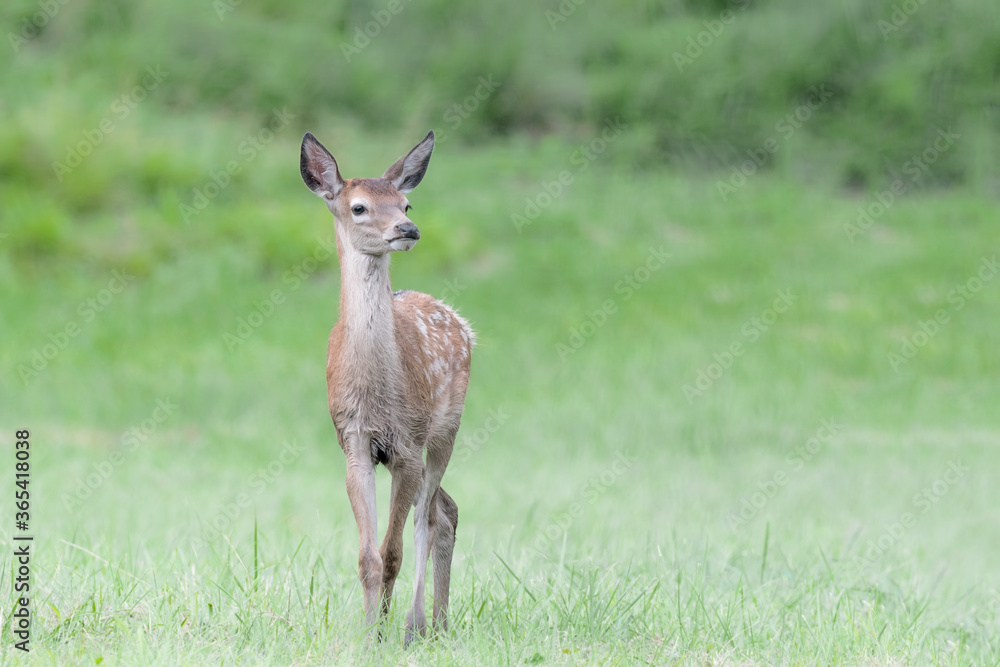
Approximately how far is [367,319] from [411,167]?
26.8 inches

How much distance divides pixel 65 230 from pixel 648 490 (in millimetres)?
10283

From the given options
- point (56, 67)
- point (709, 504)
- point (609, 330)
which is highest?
point (56, 67)

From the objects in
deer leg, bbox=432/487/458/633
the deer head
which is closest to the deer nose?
the deer head

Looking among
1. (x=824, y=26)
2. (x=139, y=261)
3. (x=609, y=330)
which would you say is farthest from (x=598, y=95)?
(x=139, y=261)

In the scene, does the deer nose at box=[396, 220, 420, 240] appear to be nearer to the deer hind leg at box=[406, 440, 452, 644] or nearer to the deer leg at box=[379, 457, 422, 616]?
the deer leg at box=[379, 457, 422, 616]

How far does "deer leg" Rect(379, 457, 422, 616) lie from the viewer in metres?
5.09

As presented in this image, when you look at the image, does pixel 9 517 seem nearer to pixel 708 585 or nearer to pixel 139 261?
pixel 708 585

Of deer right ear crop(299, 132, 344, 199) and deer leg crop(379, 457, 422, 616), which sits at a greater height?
deer right ear crop(299, 132, 344, 199)

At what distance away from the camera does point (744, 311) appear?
55.9 ft

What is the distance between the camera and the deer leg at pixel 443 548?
552 cm

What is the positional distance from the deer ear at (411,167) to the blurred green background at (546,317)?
1.65 m

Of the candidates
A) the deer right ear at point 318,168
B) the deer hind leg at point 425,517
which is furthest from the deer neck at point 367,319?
the deer hind leg at point 425,517

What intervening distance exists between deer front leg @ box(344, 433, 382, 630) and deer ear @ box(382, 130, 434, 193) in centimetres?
107

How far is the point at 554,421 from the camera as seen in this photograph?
541 inches
